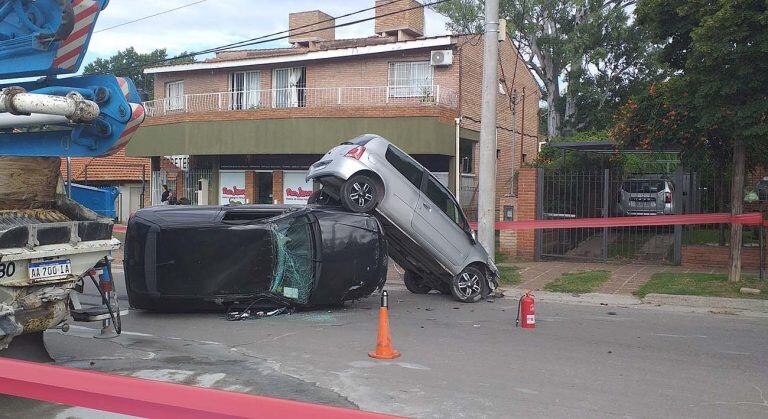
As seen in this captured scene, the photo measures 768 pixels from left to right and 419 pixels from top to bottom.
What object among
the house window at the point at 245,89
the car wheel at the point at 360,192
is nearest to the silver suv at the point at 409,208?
the car wheel at the point at 360,192

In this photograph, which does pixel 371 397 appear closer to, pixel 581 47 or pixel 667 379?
pixel 667 379

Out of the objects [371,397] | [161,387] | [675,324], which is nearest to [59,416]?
[371,397]

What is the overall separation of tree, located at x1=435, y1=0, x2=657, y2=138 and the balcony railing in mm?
10104

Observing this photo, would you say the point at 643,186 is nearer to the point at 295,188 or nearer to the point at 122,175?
the point at 295,188

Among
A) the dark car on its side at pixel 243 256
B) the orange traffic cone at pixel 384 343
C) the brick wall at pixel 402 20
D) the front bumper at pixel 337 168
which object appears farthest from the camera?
the brick wall at pixel 402 20

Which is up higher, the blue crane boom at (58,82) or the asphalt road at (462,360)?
the blue crane boom at (58,82)

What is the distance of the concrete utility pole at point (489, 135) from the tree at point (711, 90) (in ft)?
8.71

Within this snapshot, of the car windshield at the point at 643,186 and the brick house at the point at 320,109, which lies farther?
the brick house at the point at 320,109

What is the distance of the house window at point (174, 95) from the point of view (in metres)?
26.4

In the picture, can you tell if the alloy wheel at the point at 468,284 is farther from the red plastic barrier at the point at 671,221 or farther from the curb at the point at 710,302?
the curb at the point at 710,302

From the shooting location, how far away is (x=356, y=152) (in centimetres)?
1069

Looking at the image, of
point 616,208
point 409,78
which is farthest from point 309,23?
point 616,208

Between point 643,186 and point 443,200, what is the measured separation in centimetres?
815

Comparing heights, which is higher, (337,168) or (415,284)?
(337,168)
